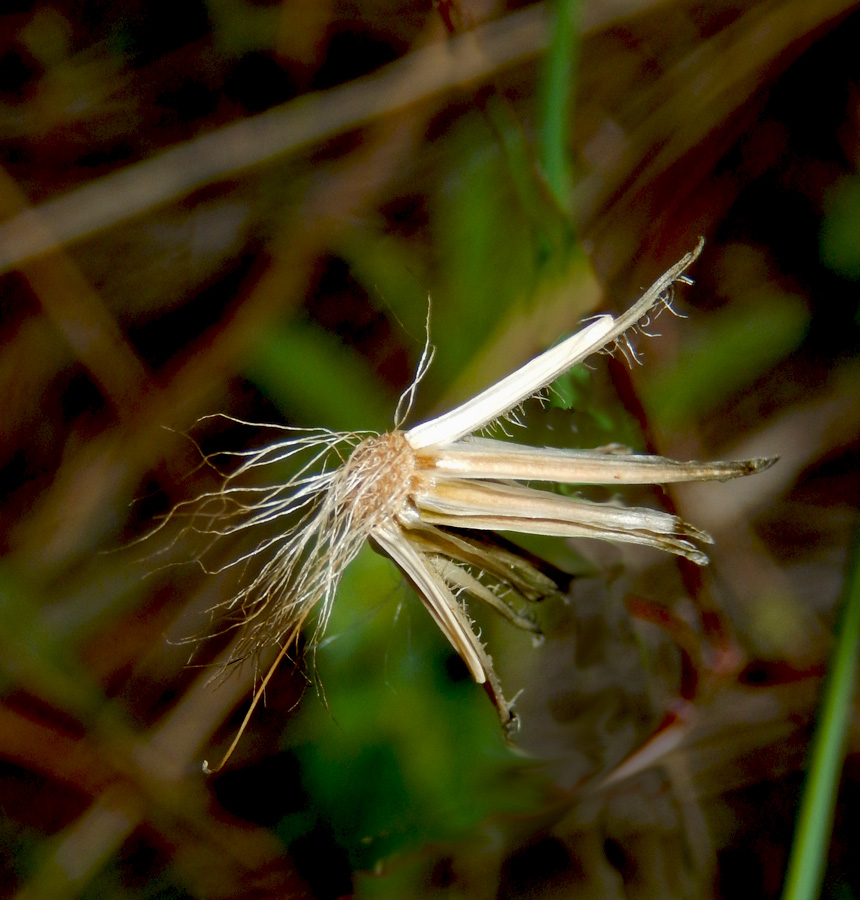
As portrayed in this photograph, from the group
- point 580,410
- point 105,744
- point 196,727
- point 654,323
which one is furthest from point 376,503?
point 105,744

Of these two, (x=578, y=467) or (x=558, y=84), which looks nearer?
(x=578, y=467)

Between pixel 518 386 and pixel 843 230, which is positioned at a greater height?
pixel 518 386

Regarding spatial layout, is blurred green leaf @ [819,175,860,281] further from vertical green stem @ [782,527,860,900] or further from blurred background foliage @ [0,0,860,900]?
vertical green stem @ [782,527,860,900]

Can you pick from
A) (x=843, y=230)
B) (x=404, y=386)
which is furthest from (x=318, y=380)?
(x=843, y=230)

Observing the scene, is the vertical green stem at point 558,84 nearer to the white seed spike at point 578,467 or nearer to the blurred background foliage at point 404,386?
the blurred background foliage at point 404,386

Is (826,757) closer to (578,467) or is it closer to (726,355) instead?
(578,467)

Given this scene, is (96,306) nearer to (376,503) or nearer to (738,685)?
(376,503)

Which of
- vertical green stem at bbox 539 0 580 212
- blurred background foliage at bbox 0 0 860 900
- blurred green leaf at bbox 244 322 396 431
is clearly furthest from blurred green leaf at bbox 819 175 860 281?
blurred green leaf at bbox 244 322 396 431

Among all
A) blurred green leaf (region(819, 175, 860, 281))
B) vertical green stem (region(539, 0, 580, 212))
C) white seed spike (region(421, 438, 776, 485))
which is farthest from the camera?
blurred green leaf (region(819, 175, 860, 281))
